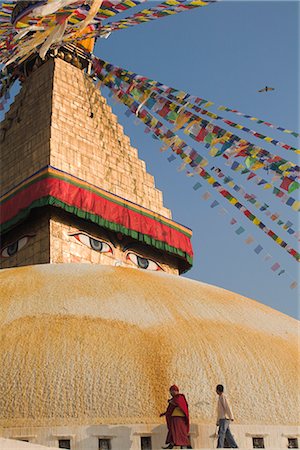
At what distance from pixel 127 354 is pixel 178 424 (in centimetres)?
91

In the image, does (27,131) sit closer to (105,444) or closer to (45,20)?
(45,20)

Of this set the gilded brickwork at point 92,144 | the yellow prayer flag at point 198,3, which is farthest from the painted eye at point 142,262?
the yellow prayer flag at point 198,3

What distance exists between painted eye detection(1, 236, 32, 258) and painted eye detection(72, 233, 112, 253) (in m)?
1.00

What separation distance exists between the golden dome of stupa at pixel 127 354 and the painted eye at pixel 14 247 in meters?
4.75

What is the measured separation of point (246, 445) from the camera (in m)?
5.65

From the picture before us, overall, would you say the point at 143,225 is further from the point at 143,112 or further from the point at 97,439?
the point at 97,439

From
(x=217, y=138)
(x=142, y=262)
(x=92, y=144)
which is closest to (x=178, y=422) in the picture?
(x=217, y=138)

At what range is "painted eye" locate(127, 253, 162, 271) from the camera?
12.6 m

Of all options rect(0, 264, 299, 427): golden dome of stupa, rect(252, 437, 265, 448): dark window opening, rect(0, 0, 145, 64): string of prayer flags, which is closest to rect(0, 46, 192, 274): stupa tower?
rect(0, 0, 145, 64): string of prayer flags

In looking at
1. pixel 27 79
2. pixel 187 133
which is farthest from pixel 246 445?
pixel 27 79

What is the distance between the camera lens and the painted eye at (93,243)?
470 inches

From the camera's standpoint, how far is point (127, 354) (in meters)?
5.89

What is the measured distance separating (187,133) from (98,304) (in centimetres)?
385

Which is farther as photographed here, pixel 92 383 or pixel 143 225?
pixel 143 225
